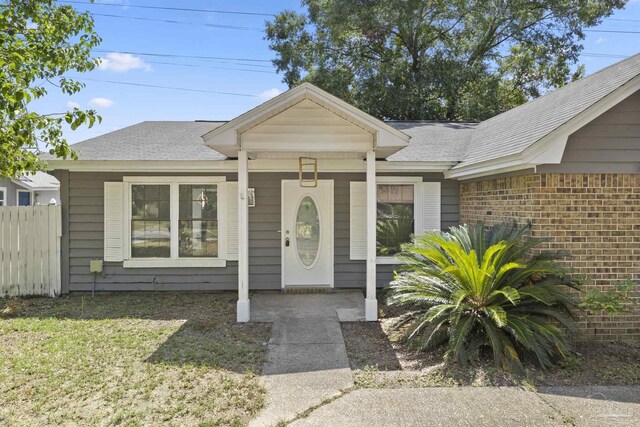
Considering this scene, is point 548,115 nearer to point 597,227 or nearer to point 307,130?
point 597,227

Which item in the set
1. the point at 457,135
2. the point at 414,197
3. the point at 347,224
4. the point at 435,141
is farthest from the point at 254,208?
the point at 457,135

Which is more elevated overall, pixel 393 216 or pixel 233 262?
pixel 393 216

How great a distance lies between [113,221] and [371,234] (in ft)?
17.0

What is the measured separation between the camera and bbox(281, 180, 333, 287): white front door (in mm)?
8430

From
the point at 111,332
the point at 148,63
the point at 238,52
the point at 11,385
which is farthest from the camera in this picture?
the point at 238,52

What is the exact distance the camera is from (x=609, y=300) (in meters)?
4.96

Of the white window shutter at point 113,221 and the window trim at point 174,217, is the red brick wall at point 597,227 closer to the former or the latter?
the window trim at point 174,217

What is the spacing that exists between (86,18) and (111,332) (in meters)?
4.31

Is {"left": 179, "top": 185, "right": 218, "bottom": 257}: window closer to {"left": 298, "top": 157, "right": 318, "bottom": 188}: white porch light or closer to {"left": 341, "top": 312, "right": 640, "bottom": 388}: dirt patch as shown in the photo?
{"left": 298, "top": 157, "right": 318, "bottom": 188}: white porch light

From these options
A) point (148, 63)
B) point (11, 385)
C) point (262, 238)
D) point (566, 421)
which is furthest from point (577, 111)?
point (148, 63)

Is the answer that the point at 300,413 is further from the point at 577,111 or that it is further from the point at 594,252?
the point at 577,111

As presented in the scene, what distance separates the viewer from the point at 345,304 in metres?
7.44

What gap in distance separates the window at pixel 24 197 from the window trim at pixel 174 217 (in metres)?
17.8

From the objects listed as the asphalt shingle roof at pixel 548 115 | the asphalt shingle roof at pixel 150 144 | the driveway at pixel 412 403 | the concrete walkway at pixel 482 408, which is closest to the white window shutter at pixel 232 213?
the asphalt shingle roof at pixel 150 144
